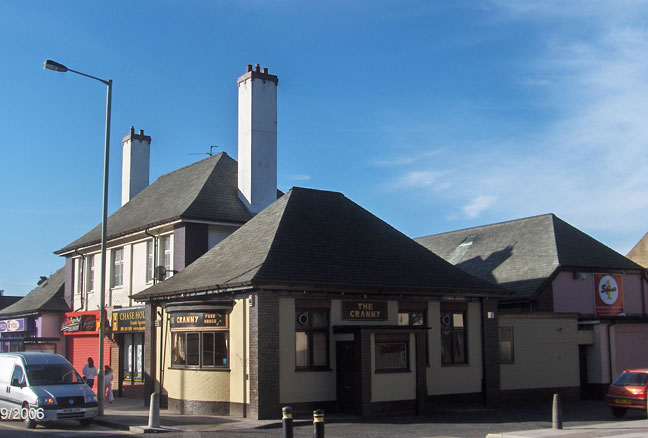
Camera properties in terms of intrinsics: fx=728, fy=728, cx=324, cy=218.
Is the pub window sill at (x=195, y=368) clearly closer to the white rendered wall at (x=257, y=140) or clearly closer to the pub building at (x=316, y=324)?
the pub building at (x=316, y=324)

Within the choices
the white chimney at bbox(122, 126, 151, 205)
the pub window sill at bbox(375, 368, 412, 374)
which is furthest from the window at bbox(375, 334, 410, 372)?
the white chimney at bbox(122, 126, 151, 205)

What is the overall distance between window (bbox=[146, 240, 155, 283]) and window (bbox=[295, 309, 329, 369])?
10.6m

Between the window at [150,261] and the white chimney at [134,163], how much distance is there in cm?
806

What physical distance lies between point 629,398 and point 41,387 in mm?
16267

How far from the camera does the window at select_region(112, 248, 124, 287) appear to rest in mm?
31975

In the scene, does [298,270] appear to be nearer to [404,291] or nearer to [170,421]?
[404,291]

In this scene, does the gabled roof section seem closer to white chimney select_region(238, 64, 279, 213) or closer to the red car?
white chimney select_region(238, 64, 279, 213)

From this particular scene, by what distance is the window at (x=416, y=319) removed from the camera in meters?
22.9

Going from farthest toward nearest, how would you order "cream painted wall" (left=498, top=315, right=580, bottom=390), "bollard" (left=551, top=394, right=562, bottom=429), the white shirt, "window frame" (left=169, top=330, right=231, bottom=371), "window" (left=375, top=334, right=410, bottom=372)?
the white shirt, "cream painted wall" (left=498, top=315, right=580, bottom=390), "window frame" (left=169, top=330, right=231, bottom=371), "window" (left=375, top=334, right=410, bottom=372), "bollard" (left=551, top=394, right=562, bottom=429)

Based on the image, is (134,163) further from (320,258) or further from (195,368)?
(320,258)

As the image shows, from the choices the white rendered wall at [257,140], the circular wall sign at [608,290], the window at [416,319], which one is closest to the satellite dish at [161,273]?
the white rendered wall at [257,140]

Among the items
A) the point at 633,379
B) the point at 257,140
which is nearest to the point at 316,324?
the point at 633,379

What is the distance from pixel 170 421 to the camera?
1961cm

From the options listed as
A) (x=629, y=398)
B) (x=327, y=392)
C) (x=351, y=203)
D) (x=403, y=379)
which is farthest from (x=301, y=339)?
(x=629, y=398)
